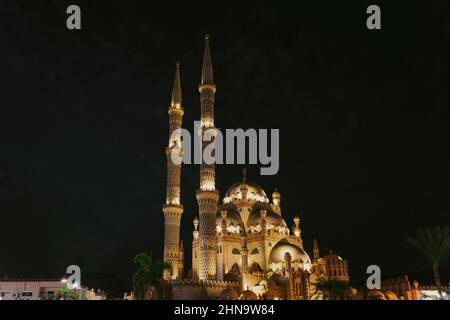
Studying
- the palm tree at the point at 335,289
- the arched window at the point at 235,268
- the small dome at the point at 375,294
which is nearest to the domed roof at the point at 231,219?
the arched window at the point at 235,268

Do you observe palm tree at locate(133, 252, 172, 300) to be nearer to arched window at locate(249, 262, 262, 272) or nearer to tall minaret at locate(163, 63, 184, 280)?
tall minaret at locate(163, 63, 184, 280)

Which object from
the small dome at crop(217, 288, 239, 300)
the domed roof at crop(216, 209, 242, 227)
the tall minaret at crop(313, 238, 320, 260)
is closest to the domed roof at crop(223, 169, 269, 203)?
the domed roof at crop(216, 209, 242, 227)

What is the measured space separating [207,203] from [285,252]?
48.1ft

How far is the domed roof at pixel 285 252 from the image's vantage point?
63.1m

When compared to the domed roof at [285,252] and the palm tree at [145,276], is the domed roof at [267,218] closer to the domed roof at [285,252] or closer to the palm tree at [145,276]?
the domed roof at [285,252]

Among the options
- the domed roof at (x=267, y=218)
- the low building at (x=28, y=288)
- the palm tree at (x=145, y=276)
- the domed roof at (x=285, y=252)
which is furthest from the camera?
the domed roof at (x=267, y=218)

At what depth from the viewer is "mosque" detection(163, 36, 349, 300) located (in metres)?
54.7

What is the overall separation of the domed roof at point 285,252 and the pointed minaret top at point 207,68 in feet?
81.8

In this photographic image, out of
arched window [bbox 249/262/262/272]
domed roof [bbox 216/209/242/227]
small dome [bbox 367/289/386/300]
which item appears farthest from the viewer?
domed roof [bbox 216/209/242/227]

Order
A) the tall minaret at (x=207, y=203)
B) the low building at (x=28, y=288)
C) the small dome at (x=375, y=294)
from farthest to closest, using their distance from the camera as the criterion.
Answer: the tall minaret at (x=207, y=203), the low building at (x=28, y=288), the small dome at (x=375, y=294)

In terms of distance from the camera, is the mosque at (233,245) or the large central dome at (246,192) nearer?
the mosque at (233,245)
